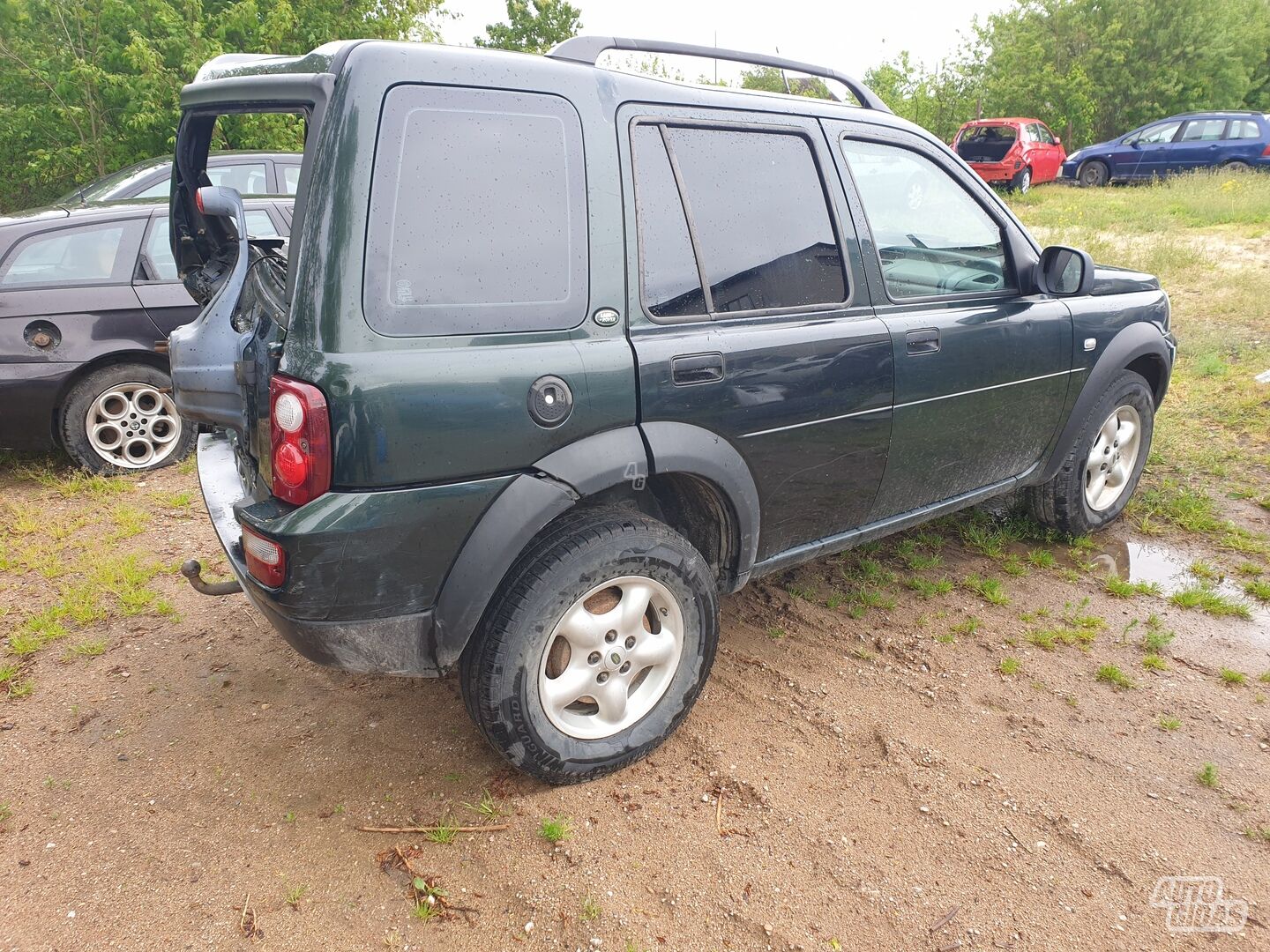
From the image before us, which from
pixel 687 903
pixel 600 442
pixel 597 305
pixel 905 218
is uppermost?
pixel 905 218

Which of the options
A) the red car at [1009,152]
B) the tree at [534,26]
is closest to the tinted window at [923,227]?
the red car at [1009,152]

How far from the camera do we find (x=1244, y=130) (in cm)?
1741

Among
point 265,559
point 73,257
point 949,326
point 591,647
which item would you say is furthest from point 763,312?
point 73,257

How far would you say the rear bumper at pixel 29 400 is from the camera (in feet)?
16.0

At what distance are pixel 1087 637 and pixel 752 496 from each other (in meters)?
1.68

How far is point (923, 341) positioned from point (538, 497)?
161cm

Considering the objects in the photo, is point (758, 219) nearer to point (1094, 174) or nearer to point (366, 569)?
point (366, 569)

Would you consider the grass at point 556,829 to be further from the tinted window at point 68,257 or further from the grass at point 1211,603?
the tinted window at point 68,257

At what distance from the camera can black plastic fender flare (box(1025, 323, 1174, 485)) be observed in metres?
3.86

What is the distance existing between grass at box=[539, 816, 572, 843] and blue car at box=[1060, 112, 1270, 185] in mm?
19891

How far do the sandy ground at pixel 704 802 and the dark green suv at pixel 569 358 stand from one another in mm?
337

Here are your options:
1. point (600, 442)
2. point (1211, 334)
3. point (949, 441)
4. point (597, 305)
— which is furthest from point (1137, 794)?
point (1211, 334)

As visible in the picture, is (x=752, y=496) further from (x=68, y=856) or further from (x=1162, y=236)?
(x=1162, y=236)

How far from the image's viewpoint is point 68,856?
244 cm
